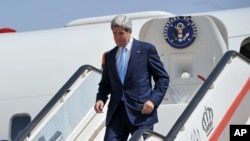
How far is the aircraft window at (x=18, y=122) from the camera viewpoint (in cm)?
1100

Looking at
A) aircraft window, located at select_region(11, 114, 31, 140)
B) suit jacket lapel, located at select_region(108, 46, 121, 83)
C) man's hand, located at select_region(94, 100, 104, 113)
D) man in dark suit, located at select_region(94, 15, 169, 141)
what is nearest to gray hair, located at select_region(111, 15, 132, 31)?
man in dark suit, located at select_region(94, 15, 169, 141)

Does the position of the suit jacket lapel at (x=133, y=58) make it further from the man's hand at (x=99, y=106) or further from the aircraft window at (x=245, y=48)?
the aircraft window at (x=245, y=48)

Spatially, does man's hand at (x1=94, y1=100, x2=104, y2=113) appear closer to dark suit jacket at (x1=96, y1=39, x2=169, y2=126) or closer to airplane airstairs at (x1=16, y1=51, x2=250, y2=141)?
dark suit jacket at (x1=96, y1=39, x2=169, y2=126)

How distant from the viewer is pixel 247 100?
774 cm

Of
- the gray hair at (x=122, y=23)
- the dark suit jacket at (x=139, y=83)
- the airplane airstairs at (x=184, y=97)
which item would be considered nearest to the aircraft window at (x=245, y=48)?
the airplane airstairs at (x=184, y=97)

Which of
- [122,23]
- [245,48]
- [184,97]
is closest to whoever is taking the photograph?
[122,23]

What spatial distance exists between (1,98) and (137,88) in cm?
498

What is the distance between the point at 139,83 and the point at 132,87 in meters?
0.08

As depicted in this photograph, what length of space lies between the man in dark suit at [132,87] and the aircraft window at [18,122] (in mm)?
4411

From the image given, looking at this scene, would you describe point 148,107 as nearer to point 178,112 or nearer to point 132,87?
point 132,87

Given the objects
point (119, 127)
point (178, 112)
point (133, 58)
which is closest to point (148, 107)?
point (119, 127)

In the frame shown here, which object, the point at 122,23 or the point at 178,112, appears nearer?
the point at 122,23

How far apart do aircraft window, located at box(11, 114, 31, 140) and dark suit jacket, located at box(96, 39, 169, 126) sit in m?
4.47

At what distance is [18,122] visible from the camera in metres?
11.0
